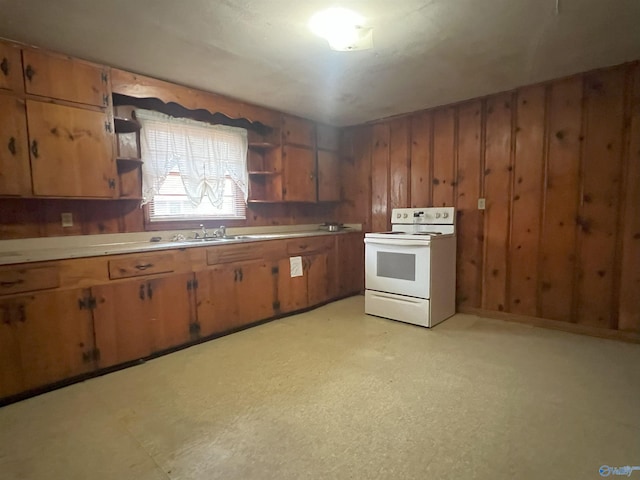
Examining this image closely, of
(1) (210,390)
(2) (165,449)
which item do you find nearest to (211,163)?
(1) (210,390)

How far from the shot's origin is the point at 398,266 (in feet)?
11.3

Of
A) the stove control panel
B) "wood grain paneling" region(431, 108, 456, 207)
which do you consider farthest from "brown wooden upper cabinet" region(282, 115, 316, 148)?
"wood grain paneling" region(431, 108, 456, 207)

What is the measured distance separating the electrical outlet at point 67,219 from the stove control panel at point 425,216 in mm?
3280

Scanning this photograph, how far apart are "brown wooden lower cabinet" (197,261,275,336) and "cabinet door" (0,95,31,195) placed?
1376mm

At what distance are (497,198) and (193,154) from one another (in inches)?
126

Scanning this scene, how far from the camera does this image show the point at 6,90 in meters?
2.18

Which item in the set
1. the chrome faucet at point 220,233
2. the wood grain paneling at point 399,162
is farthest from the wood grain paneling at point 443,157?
the chrome faucet at point 220,233

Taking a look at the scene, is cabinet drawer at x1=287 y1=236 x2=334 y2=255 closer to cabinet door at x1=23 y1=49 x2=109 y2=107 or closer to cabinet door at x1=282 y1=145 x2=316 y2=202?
cabinet door at x1=282 y1=145 x2=316 y2=202

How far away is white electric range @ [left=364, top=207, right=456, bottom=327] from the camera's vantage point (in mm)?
3268

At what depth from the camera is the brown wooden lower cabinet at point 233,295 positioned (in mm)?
2984

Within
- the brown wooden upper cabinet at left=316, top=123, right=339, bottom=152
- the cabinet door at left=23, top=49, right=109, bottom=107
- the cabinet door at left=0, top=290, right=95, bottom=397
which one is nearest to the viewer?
the cabinet door at left=0, top=290, right=95, bottom=397

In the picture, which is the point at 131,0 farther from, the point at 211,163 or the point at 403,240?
the point at 403,240

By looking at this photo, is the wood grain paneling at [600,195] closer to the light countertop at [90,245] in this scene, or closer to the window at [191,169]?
the light countertop at [90,245]

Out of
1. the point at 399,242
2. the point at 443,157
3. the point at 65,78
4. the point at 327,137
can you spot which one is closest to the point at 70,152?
the point at 65,78
